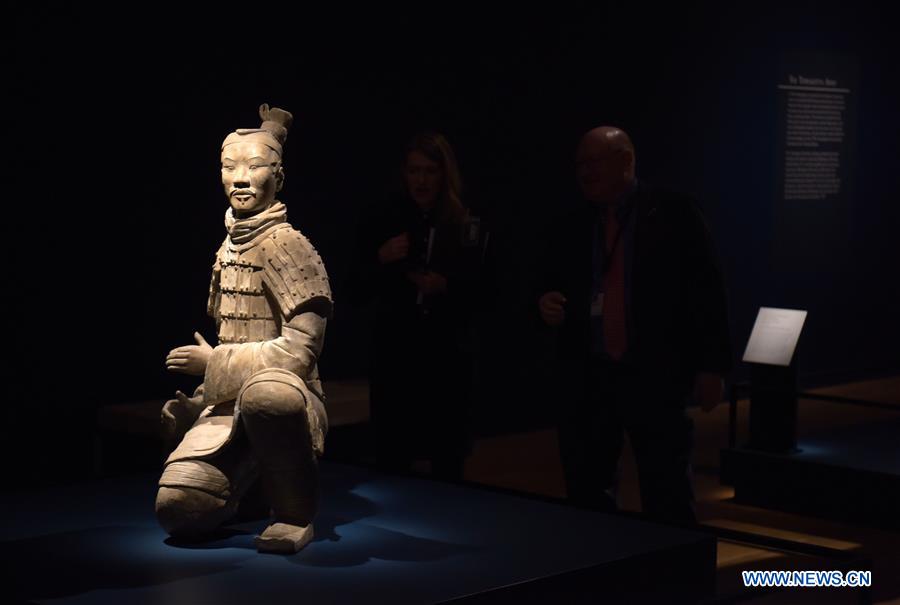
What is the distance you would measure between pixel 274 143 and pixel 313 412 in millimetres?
788

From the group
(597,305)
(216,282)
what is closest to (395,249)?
(597,305)

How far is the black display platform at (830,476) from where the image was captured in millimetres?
6621

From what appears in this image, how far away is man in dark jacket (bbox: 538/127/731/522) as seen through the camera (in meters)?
5.07

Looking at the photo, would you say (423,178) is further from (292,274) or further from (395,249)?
(292,274)

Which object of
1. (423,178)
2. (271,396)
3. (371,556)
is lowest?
(371,556)

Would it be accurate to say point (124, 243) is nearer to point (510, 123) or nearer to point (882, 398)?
point (510, 123)

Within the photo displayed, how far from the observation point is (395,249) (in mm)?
5613

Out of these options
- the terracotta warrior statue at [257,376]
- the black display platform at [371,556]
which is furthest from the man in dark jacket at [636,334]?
the terracotta warrior statue at [257,376]

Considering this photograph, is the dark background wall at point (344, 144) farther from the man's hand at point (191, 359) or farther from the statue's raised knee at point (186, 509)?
the statue's raised knee at point (186, 509)

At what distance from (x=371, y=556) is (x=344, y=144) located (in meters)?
4.36

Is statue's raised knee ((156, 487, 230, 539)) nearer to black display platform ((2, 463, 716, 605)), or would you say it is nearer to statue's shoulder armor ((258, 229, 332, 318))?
black display platform ((2, 463, 716, 605))

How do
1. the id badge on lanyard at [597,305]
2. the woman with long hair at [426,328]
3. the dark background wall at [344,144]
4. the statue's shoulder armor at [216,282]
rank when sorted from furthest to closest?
the dark background wall at [344,144] → the woman with long hair at [426,328] → the id badge on lanyard at [597,305] → the statue's shoulder armor at [216,282]

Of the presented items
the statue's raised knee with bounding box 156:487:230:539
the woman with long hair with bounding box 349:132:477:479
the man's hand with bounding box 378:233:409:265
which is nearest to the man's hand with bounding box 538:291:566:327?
the woman with long hair with bounding box 349:132:477:479

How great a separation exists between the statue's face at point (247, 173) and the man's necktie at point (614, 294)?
1355 millimetres
